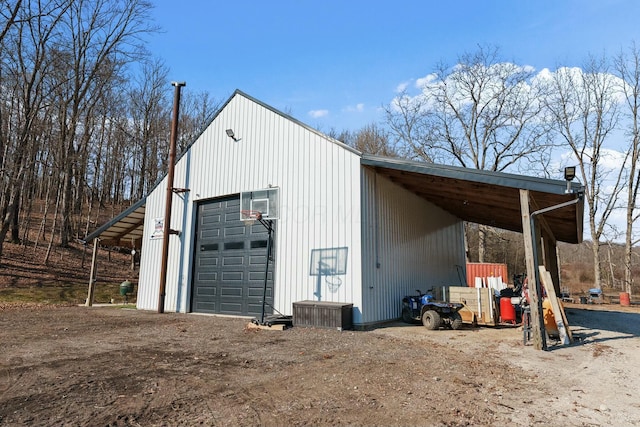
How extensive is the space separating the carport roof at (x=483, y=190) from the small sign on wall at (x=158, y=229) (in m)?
7.69

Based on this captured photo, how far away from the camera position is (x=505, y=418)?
325 cm

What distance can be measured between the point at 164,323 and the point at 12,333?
2918 mm

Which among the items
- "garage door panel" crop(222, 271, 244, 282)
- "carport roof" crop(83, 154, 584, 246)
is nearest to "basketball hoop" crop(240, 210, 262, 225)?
"garage door panel" crop(222, 271, 244, 282)

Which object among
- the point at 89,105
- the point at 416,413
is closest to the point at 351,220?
the point at 416,413

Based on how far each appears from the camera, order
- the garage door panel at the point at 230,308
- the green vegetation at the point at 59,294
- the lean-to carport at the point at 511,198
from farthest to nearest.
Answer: the green vegetation at the point at 59,294 < the garage door panel at the point at 230,308 < the lean-to carport at the point at 511,198

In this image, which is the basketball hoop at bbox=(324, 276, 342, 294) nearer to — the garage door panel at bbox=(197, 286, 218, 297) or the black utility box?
the black utility box

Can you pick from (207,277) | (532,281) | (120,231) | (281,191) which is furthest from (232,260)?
(532,281)

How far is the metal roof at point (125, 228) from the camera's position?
45.0 feet

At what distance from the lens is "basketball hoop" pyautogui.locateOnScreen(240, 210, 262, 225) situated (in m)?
10.1

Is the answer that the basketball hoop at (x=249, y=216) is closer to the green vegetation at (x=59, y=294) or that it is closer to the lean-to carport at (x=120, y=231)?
the lean-to carport at (x=120, y=231)

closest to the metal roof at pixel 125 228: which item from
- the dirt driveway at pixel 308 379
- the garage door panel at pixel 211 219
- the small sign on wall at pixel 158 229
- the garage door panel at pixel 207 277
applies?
the small sign on wall at pixel 158 229

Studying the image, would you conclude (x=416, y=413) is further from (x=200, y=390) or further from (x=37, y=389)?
(x=37, y=389)

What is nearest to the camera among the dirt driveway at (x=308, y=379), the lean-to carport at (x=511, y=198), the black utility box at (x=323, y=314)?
the dirt driveway at (x=308, y=379)

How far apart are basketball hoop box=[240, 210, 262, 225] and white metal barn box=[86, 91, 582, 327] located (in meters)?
0.21
